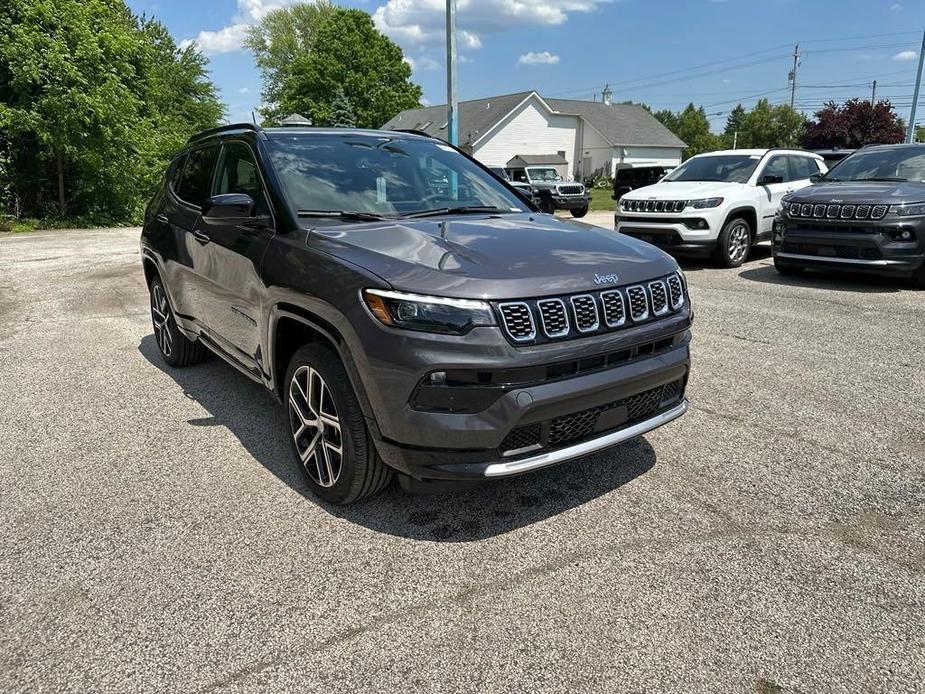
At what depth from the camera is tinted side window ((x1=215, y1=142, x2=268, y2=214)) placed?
364cm

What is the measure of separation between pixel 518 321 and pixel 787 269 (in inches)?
318

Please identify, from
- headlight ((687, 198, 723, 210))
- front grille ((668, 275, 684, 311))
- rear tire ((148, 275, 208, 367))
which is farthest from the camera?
headlight ((687, 198, 723, 210))

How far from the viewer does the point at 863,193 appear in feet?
26.5

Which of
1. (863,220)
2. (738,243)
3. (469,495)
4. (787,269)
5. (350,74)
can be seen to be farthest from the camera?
(350,74)

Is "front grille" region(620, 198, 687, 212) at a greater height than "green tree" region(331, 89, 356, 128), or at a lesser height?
lesser

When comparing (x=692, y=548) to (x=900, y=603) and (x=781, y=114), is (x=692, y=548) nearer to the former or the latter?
(x=900, y=603)

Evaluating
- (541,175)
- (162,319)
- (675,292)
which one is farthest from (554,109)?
(675,292)

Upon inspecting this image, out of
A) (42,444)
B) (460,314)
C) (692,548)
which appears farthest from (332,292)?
(42,444)

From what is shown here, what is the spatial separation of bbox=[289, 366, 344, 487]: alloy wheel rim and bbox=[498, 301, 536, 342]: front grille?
2.92ft

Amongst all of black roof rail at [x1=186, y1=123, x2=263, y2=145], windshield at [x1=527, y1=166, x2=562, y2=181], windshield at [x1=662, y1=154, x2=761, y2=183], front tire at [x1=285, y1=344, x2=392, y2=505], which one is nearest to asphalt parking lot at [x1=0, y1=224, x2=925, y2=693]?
front tire at [x1=285, y1=344, x2=392, y2=505]

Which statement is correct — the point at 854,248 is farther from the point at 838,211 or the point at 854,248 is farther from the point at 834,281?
the point at 834,281

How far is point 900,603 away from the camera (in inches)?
96.0

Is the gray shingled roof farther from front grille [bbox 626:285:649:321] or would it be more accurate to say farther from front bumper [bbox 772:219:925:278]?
front grille [bbox 626:285:649:321]

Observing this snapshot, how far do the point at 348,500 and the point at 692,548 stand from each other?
154cm
